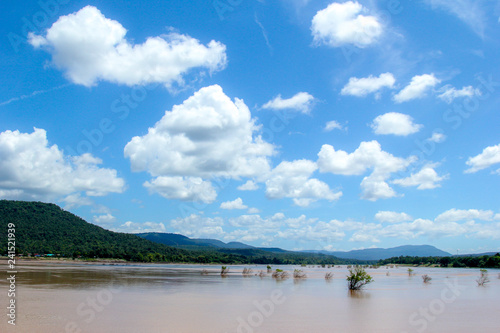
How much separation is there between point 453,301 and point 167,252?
12633cm

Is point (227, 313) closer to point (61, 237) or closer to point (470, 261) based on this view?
point (61, 237)

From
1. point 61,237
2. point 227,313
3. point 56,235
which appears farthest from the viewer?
point 61,237

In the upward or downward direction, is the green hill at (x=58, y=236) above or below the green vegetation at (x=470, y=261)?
above

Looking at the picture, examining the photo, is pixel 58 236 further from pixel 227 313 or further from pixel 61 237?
pixel 227 313

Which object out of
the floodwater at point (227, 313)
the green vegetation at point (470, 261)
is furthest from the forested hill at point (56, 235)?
the green vegetation at point (470, 261)

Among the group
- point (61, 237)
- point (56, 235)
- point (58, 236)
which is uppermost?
point (56, 235)

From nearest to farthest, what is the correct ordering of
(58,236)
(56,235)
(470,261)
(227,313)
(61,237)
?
(227,313)
(470,261)
(58,236)
(56,235)
(61,237)

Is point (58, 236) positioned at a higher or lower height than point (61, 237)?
higher

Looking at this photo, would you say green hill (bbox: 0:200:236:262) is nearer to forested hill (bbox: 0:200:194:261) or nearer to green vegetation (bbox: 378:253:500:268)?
forested hill (bbox: 0:200:194:261)

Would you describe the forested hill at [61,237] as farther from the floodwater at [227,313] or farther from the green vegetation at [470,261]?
the floodwater at [227,313]

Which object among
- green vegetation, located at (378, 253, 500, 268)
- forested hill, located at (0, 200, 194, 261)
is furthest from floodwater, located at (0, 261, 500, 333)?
green vegetation, located at (378, 253, 500, 268)

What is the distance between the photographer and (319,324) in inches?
677

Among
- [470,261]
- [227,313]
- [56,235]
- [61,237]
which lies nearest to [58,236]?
[56,235]

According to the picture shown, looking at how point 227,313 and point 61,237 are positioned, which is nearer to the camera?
point 227,313
